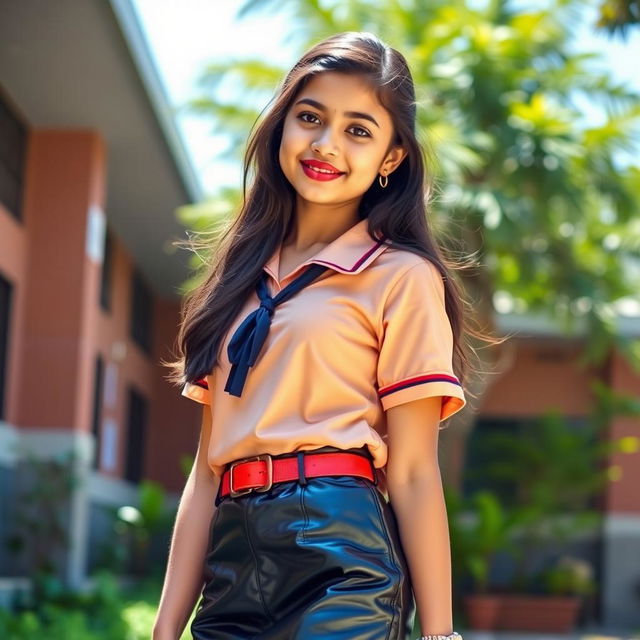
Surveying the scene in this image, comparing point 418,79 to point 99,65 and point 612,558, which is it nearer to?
point 99,65

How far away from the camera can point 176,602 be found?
7.37 ft

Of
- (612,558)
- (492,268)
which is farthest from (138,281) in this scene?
(612,558)

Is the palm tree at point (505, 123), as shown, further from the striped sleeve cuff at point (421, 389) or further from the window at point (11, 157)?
the striped sleeve cuff at point (421, 389)

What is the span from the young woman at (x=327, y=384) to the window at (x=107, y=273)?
40.2 ft

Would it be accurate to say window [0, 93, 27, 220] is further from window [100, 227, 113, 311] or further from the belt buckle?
the belt buckle

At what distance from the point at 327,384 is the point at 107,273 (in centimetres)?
1304

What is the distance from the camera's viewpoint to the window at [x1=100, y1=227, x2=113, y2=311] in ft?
47.8

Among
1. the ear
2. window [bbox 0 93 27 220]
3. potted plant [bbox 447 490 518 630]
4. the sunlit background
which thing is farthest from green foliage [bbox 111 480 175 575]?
the ear

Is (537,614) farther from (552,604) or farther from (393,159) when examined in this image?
(393,159)

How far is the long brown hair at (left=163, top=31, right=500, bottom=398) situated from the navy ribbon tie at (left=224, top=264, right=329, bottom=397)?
0.37 ft

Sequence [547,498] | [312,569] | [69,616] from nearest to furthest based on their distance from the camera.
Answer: [312,569]
[69,616]
[547,498]

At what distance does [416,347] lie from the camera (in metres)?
2.12

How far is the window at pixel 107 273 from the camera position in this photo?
14578 millimetres

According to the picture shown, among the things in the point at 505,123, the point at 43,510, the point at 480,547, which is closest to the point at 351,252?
the point at 43,510
